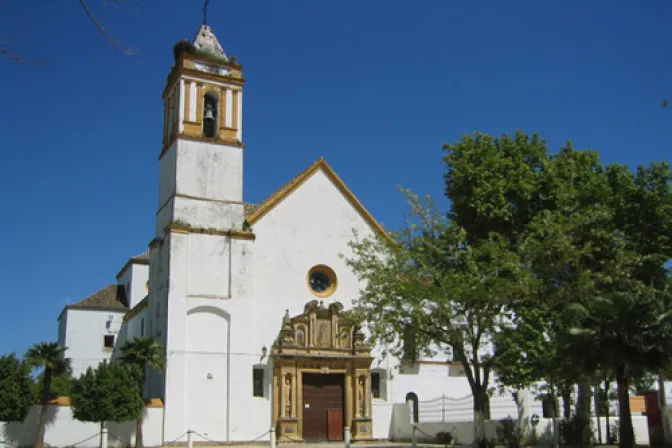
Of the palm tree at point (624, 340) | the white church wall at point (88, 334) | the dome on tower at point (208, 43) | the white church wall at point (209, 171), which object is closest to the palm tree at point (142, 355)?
the white church wall at point (209, 171)

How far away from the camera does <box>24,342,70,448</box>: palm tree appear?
2873 cm

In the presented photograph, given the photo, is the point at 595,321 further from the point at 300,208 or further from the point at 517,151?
the point at 300,208

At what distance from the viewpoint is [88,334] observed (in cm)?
4956

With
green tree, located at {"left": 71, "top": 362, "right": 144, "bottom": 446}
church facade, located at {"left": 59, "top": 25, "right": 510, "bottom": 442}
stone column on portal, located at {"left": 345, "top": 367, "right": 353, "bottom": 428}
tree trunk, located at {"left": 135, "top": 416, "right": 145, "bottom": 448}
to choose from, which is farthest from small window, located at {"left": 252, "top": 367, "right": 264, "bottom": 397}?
green tree, located at {"left": 71, "top": 362, "right": 144, "bottom": 446}

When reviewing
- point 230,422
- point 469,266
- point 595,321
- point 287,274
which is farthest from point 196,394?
point 595,321

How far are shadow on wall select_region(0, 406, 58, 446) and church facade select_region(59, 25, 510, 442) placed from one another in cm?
448

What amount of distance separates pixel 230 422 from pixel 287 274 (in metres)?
7.38

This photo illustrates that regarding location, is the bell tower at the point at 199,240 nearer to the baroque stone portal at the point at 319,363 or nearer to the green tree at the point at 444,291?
the baroque stone portal at the point at 319,363

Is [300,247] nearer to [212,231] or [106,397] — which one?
[212,231]

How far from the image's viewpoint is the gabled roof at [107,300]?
50469mm

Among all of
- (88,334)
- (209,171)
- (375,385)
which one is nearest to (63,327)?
(88,334)

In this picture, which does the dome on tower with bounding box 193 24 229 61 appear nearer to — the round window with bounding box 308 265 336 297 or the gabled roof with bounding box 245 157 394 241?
the gabled roof with bounding box 245 157 394 241

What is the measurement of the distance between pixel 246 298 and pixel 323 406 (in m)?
6.13

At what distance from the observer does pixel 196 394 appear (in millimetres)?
31750
